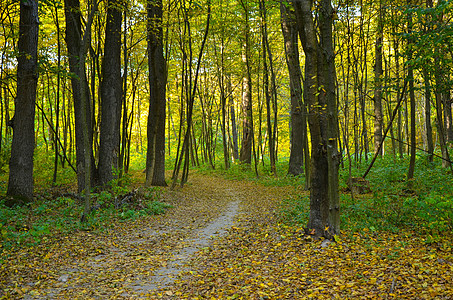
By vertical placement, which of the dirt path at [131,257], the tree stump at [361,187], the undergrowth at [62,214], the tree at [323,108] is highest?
the tree at [323,108]

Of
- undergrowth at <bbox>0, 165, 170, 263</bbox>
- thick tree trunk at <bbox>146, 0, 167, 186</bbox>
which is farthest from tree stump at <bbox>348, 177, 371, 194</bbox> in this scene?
thick tree trunk at <bbox>146, 0, 167, 186</bbox>

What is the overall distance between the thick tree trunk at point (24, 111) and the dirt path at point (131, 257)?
3.58m

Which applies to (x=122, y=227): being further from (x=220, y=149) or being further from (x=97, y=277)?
(x=220, y=149)

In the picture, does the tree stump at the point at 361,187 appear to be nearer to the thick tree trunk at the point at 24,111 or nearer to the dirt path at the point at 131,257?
the dirt path at the point at 131,257

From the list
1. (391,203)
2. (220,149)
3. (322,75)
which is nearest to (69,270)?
(322,75)

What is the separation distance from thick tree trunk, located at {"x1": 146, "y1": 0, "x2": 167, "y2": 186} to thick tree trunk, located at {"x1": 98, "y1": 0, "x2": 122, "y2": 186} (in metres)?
1.83

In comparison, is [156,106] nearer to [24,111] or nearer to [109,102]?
[109,102]

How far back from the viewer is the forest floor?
12.2 ft

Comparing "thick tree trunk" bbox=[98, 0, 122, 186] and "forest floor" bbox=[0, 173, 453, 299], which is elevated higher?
"thick tree trunk" bbox=[98, 0, 122, 186]

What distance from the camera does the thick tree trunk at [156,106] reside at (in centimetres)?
1233

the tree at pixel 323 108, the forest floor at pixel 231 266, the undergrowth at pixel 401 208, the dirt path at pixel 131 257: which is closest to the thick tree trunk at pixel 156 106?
the dirt path at pixel 131 257

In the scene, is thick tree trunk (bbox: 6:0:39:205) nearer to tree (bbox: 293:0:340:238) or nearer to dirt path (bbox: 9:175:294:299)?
dirt path (bbox: 9:175:294:299)

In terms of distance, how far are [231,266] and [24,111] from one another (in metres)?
7.59

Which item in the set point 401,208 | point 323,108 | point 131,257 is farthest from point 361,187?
point 131,257
